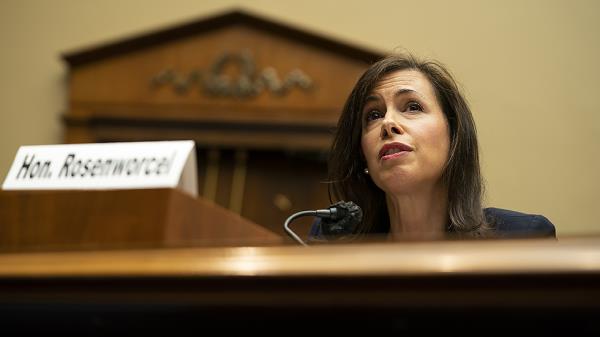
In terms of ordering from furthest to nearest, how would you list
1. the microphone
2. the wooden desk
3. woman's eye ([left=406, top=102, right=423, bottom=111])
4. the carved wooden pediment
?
1. the carved wooden pediment
2. woman's eye ([left=406, top=102, right=423, bottom=111])
3. the microphone
4. the wooden desk

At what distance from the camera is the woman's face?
5.63ft

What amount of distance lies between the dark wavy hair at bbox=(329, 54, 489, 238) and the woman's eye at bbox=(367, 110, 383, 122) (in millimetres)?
22

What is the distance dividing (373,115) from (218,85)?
1711 millimetres

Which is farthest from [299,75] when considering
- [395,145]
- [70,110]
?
[395,145]

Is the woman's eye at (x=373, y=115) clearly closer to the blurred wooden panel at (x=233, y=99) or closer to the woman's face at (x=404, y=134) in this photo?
the woman's face at (x=404, y=134)

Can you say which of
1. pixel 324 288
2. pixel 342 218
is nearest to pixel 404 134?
pixel 342 218

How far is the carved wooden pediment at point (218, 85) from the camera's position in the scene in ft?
11.2

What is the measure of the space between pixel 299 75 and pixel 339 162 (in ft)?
5.05

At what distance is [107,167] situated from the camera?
1.13 metres

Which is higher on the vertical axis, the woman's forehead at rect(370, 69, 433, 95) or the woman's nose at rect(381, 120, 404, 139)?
the woman's forehead at rect(370, 69, 433, 95)

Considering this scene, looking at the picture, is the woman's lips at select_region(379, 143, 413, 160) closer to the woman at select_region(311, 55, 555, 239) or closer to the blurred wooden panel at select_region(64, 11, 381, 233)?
the woman at select_region(311, 55, 555, 239)

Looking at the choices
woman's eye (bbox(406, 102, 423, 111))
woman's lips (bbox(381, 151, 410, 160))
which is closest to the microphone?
woman's lips (bbox(381, 151, 410, 160))

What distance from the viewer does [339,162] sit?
1958mm

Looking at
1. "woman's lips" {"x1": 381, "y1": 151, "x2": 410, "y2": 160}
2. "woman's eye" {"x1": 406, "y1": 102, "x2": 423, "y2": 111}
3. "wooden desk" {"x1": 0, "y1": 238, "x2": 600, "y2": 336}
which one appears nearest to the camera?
"wooden desk" {"x1": 0, "y1": 238, "x2": 600, "y2": 336}
